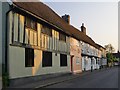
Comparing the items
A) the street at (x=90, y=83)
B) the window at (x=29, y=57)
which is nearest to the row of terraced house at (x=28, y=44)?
the window at (x=29, y=57)

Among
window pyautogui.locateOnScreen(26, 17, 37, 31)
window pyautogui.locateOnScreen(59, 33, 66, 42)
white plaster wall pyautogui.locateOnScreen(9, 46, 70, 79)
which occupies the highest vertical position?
window pyautogui.locateOnScreen(26, 17, 37, 31)

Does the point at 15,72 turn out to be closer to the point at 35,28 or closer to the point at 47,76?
the point at 35,28

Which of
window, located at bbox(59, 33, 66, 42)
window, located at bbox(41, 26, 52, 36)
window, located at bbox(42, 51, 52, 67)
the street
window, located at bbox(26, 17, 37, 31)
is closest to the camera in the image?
the street

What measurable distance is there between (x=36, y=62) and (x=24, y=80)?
3034 millimetres

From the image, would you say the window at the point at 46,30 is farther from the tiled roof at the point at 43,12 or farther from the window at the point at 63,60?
the window at the point at 63,60

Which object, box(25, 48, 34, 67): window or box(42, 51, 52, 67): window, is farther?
box(42, 51, 52, 67): window

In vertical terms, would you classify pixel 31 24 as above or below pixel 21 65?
above

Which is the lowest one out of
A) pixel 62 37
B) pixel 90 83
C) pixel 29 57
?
pixel 90 83

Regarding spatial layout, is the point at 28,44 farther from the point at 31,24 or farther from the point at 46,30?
the point at 46,30

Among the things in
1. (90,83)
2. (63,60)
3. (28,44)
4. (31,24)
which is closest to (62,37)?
(63,60)

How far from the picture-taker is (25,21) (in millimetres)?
20484

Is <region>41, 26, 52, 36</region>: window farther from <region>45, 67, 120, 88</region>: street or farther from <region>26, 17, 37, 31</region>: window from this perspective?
<region>45, 67, 120, 88</region>: street

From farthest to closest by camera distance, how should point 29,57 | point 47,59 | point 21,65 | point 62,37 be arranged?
point 62,37 → point 47,59 → point 29,57 → point 21,65

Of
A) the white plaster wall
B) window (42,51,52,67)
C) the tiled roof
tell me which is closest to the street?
the white plaster wall
